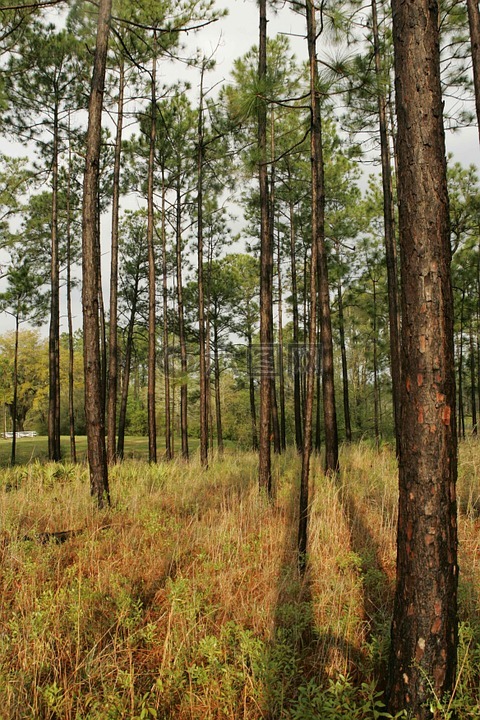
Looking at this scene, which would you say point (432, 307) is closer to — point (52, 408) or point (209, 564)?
point (209, 564)

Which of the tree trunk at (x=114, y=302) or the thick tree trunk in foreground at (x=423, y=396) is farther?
the tree trunk at (x=114, y=302)

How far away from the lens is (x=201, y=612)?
9.93ft

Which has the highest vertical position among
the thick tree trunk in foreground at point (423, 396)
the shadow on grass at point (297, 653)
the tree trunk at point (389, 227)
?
the tree trunk at point (389, 227)

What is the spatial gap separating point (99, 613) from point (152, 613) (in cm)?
35

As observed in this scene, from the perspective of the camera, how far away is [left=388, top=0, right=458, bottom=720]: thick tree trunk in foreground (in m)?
2.08

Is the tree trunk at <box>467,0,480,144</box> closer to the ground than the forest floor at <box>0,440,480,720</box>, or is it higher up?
higher up

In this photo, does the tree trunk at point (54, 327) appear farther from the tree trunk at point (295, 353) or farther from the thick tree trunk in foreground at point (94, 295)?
the thick tree trunk in foreground at point (94, 295)

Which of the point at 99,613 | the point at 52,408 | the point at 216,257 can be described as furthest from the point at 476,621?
the point at 216,257

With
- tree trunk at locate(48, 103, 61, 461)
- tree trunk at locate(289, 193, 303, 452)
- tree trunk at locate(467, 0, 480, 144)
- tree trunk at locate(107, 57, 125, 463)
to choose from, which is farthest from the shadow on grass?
tree trunk at locate(48, 103, 61, 461)

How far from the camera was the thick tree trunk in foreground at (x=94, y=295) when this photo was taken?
19.2 feet

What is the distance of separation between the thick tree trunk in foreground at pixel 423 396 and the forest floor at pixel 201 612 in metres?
0.23

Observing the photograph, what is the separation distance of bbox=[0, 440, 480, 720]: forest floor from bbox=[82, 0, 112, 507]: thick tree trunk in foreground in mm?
570

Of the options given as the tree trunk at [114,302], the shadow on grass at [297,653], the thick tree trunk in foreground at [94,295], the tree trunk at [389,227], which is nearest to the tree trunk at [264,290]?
the thick tree trunk in foreground at [94,295]

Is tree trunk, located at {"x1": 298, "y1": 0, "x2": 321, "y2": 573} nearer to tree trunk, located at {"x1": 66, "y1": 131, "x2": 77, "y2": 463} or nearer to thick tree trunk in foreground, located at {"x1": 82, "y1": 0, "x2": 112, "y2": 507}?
thick tree trunk in foreground, located at {"x1": 82, "y1": 0, "x2": 112, "y2": 507}
